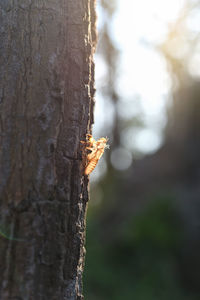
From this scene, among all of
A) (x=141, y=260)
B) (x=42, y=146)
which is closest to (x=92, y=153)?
(x=42, y=146)

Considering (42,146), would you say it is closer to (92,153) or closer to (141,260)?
(92,153)

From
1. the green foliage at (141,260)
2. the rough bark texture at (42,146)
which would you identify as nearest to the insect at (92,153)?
the rough bark texture at (42,146)

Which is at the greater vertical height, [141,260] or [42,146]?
[42,146]

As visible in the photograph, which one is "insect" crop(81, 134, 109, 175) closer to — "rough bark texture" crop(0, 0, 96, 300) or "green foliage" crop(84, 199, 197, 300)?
"rough bark texture" crop(0, 0, 96, 300)

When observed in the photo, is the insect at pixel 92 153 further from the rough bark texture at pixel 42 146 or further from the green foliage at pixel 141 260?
the green foliage at pixel 141 260

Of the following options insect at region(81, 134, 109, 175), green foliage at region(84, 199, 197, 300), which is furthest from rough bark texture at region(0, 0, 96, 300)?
green foliage at region(84, 199, 197, 300)

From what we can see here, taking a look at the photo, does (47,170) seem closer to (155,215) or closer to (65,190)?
(65,190)
